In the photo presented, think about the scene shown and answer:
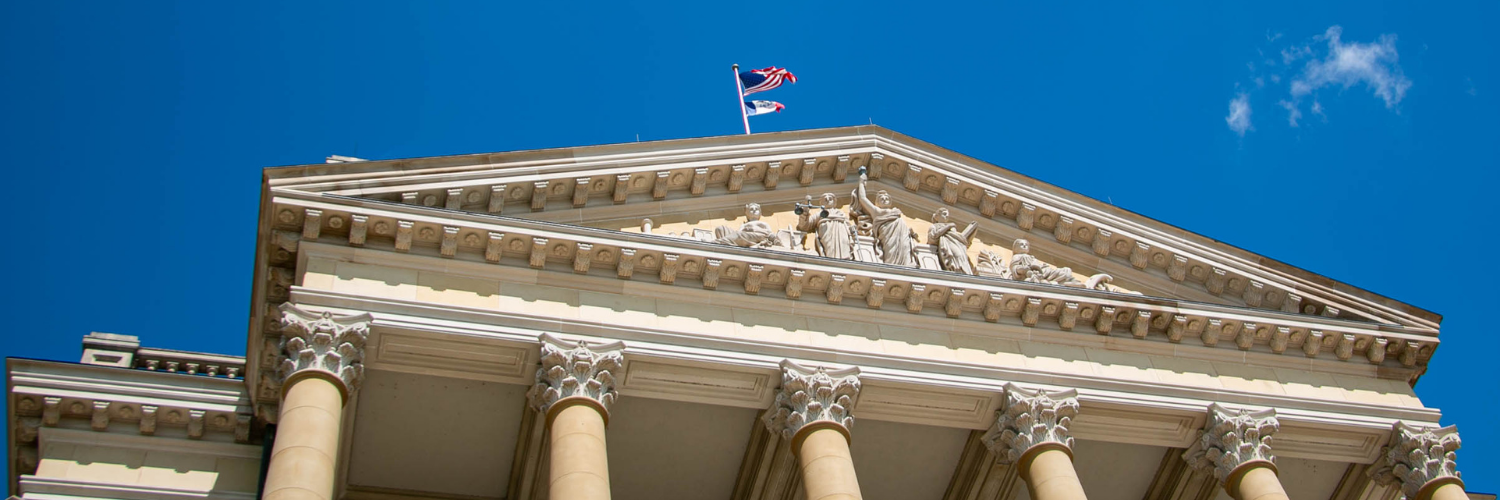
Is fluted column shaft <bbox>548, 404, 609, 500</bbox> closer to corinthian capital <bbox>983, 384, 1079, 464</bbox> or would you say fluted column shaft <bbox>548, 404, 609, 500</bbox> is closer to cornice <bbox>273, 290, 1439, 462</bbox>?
cornice <bbox>273, 290, 1439, 462</bbox>

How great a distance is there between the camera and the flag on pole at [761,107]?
102 ft

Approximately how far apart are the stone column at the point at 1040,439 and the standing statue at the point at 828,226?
3604 mm

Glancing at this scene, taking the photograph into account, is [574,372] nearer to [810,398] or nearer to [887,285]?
[810,398]

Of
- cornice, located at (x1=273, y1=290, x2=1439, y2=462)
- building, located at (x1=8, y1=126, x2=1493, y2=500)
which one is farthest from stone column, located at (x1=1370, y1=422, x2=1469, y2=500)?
cornice, located at (x1=273, y1=290, x2=1439, y2=462)

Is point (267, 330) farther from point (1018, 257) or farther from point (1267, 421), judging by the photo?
point (1267, 421)

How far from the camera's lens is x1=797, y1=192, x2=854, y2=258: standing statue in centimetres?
2425

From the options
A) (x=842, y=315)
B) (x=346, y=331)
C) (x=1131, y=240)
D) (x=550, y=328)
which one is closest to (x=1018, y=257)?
(x=1131, y=240)

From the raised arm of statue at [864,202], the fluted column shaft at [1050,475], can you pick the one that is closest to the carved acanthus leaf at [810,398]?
the fluted column shaft at [1050,475]

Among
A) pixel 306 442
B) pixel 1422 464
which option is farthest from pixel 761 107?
pixel 306 442

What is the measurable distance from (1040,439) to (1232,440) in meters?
3.23

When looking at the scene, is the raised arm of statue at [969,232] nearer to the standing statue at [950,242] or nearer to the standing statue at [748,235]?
the standing statue at [950,242]

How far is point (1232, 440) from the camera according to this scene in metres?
22.8

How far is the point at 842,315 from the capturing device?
22828 millimetres

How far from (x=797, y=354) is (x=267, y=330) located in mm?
7322
